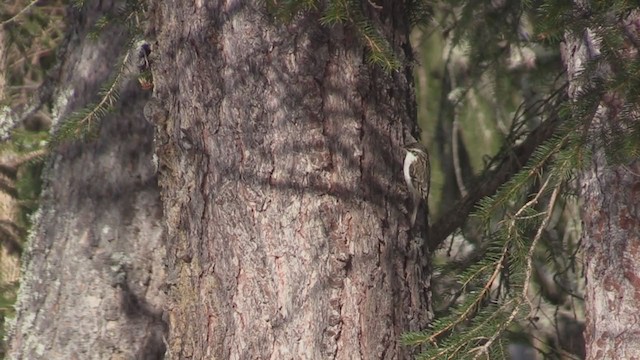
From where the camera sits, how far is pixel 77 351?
4.63m

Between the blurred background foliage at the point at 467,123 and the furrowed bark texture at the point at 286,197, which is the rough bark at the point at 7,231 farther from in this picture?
the furrowed bark texture at the point at 286,197

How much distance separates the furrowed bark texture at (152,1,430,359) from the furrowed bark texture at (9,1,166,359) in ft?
5.03

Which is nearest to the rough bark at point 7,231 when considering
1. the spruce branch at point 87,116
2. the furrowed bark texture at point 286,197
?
the spruce branch at point 87,116

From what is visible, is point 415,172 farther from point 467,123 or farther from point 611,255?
point 467,123

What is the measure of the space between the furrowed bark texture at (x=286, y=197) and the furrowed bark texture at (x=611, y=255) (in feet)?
2.19

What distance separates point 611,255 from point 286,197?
117cm

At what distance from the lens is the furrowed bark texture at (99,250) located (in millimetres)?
4664

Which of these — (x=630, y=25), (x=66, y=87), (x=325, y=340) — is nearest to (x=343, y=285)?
(x=325, y=340)

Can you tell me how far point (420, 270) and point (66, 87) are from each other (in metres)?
2.54

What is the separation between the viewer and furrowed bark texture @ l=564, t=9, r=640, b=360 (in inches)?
132

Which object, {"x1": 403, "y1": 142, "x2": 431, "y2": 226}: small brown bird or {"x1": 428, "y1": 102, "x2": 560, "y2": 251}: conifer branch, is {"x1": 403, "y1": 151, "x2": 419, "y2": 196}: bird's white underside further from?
{"x1": 428, "y1": 102, "x2": 560, "y2": 251}: conifer branch

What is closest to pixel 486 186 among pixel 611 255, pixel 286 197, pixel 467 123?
pixel 611 255

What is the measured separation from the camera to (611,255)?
134 inches

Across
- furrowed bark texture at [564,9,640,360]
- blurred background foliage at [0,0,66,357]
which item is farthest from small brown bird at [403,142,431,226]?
blurred background foliage at [0,0,66,357]
